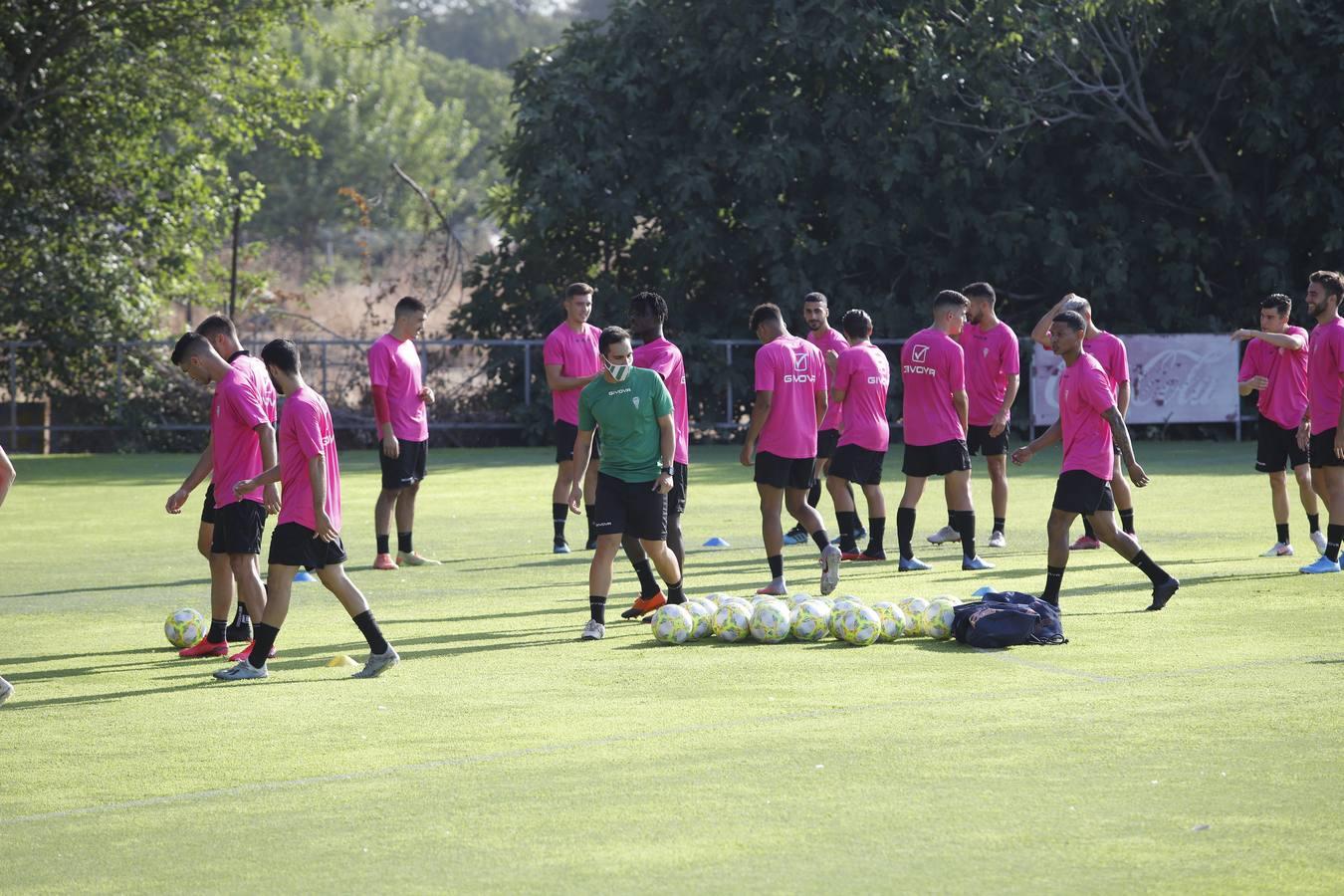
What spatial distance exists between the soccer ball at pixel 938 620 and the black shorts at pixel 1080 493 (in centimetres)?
112

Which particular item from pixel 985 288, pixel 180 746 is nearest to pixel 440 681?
pixel 180 746

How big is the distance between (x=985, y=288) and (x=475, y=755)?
8.66 m

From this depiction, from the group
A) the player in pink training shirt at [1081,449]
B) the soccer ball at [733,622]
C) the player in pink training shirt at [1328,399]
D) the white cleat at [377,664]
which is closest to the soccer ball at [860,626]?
the soccer ball at [733,622]

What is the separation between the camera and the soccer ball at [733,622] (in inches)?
404

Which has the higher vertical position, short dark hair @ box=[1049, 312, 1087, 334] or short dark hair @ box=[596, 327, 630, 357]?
short dark hair @ box=[1049, 312, 1087, 334]

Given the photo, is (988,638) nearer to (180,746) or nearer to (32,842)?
(180,746)

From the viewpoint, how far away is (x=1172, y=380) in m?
30.4

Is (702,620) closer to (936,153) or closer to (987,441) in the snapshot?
(987,441)

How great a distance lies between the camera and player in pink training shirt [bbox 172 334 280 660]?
9672 mm

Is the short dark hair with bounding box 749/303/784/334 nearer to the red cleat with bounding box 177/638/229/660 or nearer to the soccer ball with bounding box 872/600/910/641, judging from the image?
the soccer ball with bounding box 872/600/910/641

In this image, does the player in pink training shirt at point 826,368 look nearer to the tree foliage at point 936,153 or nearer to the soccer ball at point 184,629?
the soccer ball at point 184,629

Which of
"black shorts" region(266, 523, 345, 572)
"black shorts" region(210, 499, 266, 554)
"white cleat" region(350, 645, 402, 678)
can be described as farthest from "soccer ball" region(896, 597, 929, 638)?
"black shorts" region(210, 499, 266, 554)

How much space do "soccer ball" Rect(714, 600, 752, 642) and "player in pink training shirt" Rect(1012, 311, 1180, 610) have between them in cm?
195

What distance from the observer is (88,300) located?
31062 mm
